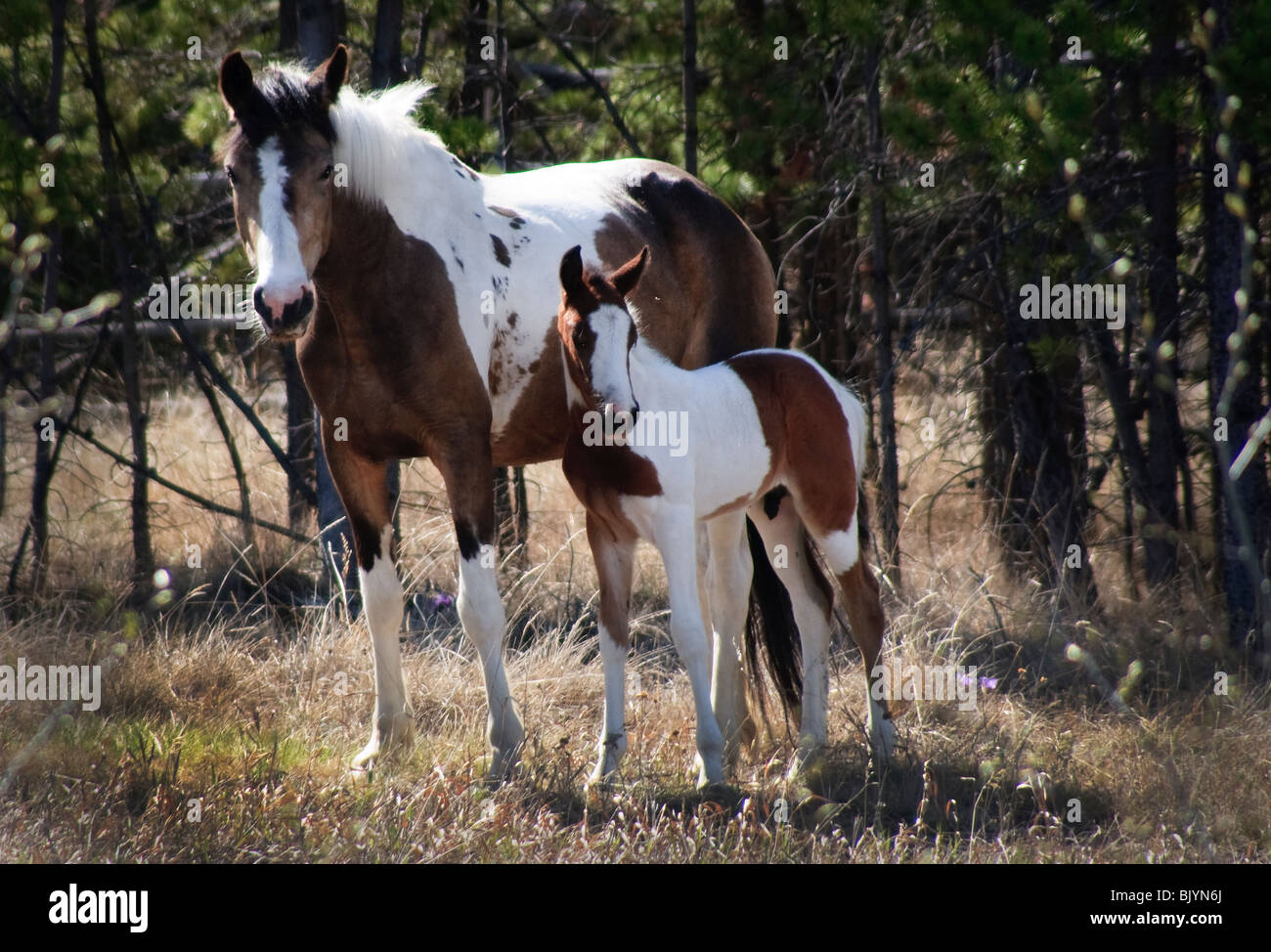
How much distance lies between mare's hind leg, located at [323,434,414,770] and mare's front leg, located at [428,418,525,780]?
357 millimetres

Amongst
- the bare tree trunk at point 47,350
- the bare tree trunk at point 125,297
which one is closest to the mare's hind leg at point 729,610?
the bare tree trunk at point 125,297

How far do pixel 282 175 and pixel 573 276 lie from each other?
3.35ft

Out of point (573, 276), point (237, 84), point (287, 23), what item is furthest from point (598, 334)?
point (287, 23)

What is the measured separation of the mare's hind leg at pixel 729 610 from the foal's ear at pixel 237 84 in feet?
7.91

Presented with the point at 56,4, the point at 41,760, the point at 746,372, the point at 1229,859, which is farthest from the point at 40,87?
the point at 1229,859

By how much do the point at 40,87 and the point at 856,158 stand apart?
5.17 meters

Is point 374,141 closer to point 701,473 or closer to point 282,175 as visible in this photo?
point 282,175

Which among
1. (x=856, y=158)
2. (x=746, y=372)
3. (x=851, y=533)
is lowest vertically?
(x=851, y=533)

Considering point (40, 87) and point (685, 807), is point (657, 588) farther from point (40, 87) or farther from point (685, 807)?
point (40, 87)

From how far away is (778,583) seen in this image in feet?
18.0

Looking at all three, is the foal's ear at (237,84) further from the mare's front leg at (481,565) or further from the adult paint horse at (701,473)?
the mare's front leg at (481,565)

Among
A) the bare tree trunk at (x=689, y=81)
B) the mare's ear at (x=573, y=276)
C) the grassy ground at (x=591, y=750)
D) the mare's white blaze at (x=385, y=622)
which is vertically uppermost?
the bare tree trunk at (x=689, y=81)

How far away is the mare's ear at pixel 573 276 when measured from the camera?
13.4 feet

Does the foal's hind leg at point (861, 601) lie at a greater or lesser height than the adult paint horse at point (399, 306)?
lesser
